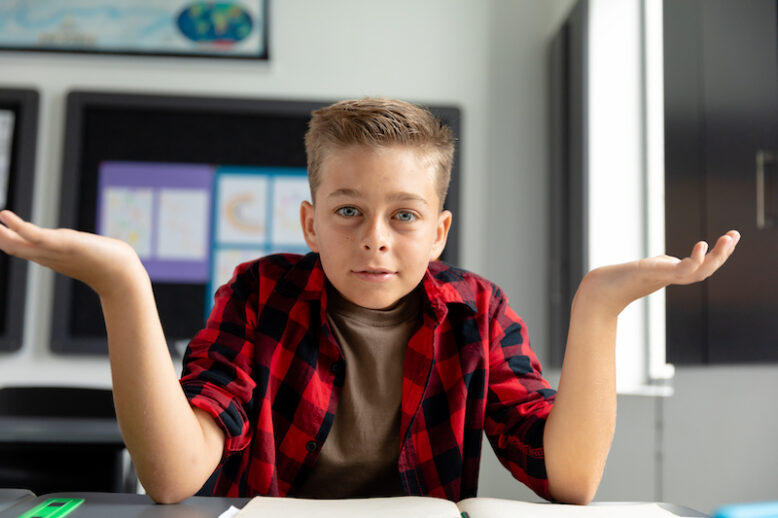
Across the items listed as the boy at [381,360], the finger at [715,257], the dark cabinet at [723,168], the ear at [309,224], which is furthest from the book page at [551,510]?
the dark cabinet at [723,168]

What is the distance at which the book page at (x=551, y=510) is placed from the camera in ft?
1.81

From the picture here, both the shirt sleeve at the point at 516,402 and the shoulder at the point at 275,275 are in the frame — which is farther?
the shoulder at the point at 275,275

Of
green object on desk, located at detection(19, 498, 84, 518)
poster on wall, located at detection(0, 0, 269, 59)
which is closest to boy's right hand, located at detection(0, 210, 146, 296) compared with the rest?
green object on desk, located at detection(19, 498, 84, 518)

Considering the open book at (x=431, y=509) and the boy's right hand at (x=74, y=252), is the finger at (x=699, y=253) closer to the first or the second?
the open book at (x=431, y=509)

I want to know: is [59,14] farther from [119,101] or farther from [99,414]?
[99,414]

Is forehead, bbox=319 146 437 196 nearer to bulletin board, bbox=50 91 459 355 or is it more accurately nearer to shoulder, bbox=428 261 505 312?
shoulder, bbox=428 261 505 312

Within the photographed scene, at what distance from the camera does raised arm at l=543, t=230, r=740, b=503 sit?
640mm

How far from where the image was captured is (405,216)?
2.67ft

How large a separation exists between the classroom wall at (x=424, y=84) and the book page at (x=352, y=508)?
5.53ft

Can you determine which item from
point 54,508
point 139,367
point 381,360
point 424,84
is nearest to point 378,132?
point 381,360

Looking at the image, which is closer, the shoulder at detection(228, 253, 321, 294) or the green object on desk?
the green object on desk

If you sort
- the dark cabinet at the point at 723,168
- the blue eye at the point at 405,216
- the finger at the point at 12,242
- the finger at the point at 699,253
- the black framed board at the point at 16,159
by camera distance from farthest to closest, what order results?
1. the black framed board at the point at 16,159
2. the dark cabinet at the point at 723,168
3. the blue eye at the point at 405,216
4. the finger at the point at 699,253
5. the finger at the point at 12,242

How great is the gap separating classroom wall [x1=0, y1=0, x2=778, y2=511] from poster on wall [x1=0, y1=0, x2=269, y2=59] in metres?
0.04

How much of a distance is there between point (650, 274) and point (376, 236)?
1.00 feet
